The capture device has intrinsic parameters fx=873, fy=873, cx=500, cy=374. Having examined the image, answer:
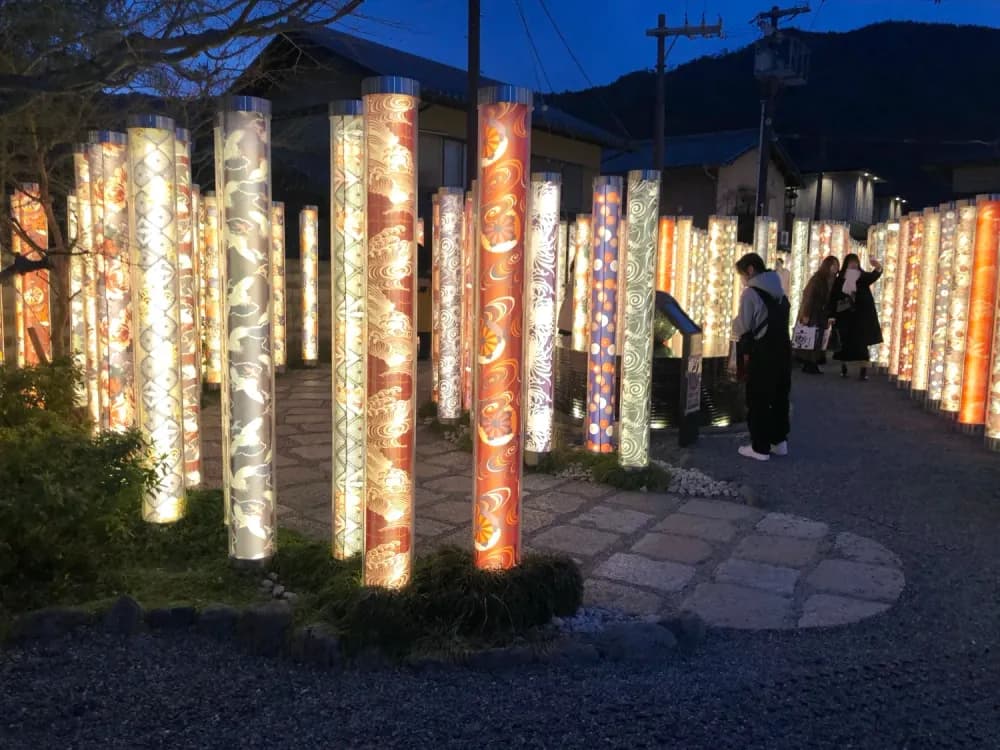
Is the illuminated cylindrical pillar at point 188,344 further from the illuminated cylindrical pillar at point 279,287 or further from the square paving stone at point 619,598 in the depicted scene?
the illuminated cylindrical pillar at point 279,287

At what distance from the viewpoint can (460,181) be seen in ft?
65.0

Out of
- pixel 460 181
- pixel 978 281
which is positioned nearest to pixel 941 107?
pixel 460 181

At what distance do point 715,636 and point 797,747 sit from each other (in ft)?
3.19

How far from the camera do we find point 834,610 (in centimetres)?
448

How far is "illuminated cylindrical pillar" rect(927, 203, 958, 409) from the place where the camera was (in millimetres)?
9414

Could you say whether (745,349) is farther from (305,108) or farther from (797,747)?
(305,108)

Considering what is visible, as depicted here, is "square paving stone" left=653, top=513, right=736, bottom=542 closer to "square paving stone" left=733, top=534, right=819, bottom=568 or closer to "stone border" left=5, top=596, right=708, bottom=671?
"square paving stone" left=733, top=534, right=819, bottom=568

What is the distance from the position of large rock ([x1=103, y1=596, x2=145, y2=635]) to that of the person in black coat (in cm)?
1105

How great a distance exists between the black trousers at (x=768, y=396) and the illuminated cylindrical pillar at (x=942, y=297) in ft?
8.37

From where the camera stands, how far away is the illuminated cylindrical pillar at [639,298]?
6520mm

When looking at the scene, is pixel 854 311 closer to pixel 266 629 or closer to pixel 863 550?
pixel 863 550

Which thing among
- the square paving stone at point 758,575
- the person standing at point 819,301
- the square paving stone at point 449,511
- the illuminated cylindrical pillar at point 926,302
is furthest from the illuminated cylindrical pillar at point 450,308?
the person standing at point 819,301

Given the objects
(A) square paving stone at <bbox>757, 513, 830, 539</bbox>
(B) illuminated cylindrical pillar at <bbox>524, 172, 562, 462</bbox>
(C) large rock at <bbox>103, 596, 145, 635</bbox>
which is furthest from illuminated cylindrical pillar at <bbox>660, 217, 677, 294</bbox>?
(C) large rock at <bbox>103, 596, 145, 635</bbox>

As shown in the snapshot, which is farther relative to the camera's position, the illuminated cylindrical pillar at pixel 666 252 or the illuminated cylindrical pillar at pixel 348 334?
the illuminated cylindrical pillar at pixel 666 252
